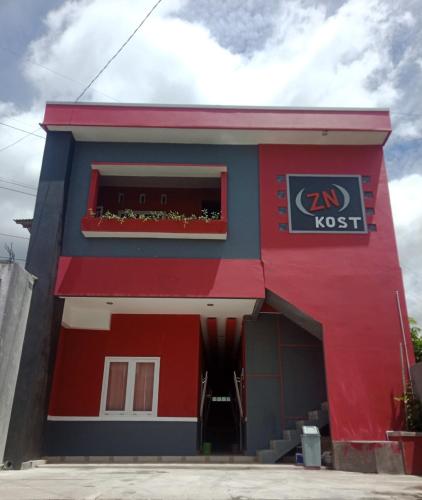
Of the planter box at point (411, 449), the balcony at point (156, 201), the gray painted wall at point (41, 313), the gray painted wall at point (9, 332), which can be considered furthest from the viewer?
the balcony at point (156, 201)

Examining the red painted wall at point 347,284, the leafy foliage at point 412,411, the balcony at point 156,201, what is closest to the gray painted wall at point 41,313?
the balcony at point 156,201

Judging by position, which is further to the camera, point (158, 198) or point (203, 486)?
point (158, 198)

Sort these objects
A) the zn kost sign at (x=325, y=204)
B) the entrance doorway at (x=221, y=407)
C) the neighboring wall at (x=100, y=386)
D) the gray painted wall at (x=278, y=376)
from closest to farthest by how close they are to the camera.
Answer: the neighboring wall at (x=100, y=386)
the zn kost sign at (x=325, y=204)
the gray painted wall at (x=278, y=376)
the entrance doorway at (x=221, y=407)

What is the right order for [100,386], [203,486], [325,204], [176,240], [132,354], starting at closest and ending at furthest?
[203,486] → [176,240] → [325,204] → [100,386] → [132,354]

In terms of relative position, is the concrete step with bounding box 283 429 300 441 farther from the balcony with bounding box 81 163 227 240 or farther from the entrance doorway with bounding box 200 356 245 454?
the balcony with bounding box 81 163 227 240

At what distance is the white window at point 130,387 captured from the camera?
1259cm

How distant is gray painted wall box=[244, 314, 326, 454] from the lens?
12727 mm

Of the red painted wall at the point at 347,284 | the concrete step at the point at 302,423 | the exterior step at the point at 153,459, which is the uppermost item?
the red painted wall at the point at 347,284

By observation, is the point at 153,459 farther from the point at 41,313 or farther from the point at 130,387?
the point at 41,313

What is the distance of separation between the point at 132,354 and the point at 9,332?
4.30 meters

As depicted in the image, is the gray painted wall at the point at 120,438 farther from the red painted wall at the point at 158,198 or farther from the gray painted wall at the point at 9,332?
the red painted wall at the point at 158,198

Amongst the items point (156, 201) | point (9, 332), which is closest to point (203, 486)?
point (9, 332)

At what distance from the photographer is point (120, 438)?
12.3m

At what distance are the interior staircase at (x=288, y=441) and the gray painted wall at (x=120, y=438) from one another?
187cm
